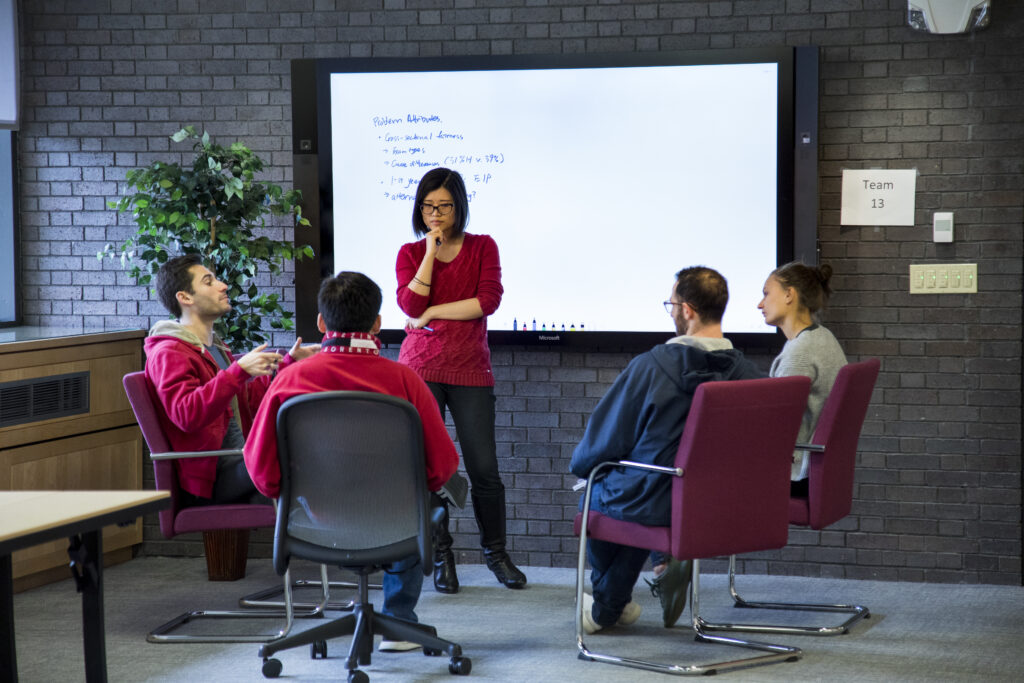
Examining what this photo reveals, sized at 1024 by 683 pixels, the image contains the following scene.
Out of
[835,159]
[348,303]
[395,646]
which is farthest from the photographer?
[835,159]

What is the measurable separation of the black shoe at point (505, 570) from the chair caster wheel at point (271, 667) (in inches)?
49.0

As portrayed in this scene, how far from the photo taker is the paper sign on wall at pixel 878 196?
4.44m

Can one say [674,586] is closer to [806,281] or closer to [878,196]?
[806,281]

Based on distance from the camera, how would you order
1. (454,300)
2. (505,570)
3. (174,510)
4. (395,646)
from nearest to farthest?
(395,646) → (174,510) → (454,300) → (505,570)

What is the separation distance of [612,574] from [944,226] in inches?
74.8

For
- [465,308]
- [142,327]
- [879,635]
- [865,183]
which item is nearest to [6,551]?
[465,308]

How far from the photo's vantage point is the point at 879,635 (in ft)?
12.2

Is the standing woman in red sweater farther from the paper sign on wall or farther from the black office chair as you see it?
the paper sign on wall

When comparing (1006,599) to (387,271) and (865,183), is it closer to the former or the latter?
(865,183)

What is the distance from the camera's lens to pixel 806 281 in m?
3.85

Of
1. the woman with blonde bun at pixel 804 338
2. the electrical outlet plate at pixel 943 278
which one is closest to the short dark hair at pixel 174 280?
the woman with blonde bun at pixel 804 338

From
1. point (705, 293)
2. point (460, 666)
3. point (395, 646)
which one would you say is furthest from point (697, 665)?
point (705, 293)

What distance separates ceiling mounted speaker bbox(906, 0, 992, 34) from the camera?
4312mm

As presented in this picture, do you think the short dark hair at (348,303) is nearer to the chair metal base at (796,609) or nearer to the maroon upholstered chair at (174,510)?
the maroon upholstered chair at (174,510)
